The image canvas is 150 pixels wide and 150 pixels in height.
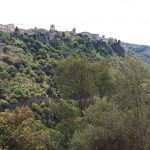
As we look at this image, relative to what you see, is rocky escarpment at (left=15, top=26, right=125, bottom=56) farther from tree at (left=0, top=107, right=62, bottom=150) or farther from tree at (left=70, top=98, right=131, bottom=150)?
tree at (left=0, top=107, right=62, bottom=150)

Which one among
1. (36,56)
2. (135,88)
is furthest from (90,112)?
(36,56)

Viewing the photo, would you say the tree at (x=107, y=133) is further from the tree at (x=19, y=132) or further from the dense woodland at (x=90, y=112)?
the tree at (x=19, y=132)

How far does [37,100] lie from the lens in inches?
3615

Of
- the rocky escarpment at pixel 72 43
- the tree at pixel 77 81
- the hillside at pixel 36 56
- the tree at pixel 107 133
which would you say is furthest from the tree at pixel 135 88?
the rocky escarpment at pixel 72 43

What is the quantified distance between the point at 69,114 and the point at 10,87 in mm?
44459

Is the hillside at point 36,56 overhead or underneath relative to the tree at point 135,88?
underneath

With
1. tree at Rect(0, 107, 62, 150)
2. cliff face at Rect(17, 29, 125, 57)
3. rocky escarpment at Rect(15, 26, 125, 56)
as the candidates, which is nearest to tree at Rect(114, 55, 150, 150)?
tree at Rect(0, 107, 62, 150)

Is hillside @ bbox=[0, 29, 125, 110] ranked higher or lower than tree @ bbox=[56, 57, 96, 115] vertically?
lower

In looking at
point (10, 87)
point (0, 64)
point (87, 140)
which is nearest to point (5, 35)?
point (0, 64)

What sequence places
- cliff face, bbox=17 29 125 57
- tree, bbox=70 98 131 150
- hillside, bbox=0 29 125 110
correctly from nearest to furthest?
tree, bbox=70 98 131 150 → hillside, bbox=0 29 125 110 → cliff face, bbox=17 29 125 57

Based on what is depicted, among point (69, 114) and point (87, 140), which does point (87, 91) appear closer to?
point (69, 114)

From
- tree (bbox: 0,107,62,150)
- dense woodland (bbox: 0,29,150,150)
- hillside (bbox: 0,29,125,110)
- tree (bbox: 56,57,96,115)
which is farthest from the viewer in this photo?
hillside (bbox: 0,29,125,110)

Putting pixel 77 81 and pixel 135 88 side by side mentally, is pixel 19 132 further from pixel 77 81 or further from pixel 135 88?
pixel 77 81

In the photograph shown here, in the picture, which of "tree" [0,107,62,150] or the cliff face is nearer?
"tree" [0,107,62,150]
